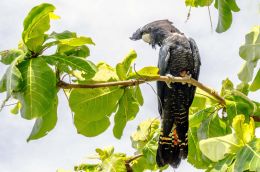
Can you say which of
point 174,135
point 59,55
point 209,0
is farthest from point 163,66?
point 59,55

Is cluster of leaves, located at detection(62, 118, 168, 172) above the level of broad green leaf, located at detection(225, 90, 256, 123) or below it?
below

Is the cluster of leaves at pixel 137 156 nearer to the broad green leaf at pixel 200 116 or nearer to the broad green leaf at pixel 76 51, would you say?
the broad green leaf at pixel 200 116

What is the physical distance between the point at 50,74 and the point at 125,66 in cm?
72

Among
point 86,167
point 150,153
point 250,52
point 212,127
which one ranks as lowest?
point 86,167

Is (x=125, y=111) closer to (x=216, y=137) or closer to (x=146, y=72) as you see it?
(x=146, y=72)

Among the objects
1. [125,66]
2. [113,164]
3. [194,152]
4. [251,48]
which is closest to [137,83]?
[125,66]

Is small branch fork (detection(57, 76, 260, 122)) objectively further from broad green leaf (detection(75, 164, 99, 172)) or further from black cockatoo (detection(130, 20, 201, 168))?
broad green leaf (detection(75, 164, 99, 172))

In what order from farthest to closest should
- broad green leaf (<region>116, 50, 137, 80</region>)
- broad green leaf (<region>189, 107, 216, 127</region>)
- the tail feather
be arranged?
the tail feather → broad green leaf (<region>189, 107, 216, 127</region>) → broad green leaf (<region>116, 50, 137, 80</region>)

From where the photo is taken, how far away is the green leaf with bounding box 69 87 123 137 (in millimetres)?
3396

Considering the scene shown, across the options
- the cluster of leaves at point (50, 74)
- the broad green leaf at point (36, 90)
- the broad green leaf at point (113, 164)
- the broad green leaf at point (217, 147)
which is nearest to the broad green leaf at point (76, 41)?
the cluster of leaves at point (50, 74)

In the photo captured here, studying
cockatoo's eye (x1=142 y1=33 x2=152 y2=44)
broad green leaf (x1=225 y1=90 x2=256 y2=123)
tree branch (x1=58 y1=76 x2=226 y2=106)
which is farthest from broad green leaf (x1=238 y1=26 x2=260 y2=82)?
cockatoo's eye (x1=142 y1=33 x2=152 y2=44)

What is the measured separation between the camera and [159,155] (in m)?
4.16

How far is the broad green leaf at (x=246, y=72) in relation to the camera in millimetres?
2830

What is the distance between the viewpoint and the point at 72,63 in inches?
112
